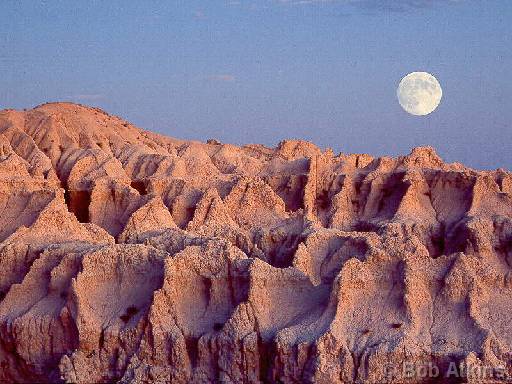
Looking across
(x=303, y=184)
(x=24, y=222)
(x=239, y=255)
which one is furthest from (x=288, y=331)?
(x=303, y=184)

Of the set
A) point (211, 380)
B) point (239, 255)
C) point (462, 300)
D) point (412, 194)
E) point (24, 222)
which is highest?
point (412, 194)

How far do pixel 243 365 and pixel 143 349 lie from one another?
3841 mm

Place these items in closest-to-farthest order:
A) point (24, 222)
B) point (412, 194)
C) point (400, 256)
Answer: point (400, 256) < point (24, 222) < point (412, 194)

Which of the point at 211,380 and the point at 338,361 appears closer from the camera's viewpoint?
the point at 338,361

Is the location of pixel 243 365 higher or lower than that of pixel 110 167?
lower

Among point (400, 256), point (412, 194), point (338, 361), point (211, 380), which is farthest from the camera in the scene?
point (412, 194)

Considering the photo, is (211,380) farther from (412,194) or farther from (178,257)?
(412,194)

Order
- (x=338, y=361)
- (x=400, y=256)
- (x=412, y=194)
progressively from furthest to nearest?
1. (x=412, y=194)
2. (x=400, y=256)
3. (x=338, y=361)

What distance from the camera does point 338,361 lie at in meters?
29.1

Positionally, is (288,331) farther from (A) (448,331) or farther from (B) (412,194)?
(B) (412,194)

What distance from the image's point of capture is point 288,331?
3052 centimetres

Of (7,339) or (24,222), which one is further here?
(24,222)

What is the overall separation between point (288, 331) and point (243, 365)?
6.42ft

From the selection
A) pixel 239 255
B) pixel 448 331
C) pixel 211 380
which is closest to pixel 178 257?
pixel 239 255
